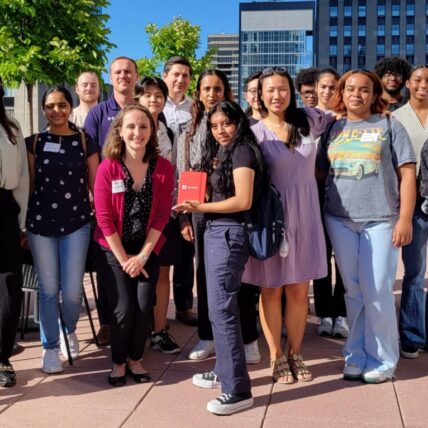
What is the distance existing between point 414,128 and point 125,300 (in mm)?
2491

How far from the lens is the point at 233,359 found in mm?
3645

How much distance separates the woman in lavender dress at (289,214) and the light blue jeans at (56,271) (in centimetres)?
122

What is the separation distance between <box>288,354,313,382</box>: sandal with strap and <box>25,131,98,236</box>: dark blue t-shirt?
1773 millimetres

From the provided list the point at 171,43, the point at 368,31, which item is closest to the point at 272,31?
the point at 368,31

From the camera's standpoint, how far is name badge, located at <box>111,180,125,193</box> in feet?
13.0

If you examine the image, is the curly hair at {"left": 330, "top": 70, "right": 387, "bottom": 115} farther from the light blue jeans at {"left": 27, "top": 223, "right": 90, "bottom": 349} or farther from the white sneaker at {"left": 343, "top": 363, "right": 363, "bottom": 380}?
the light blue jeans at {"left": 27, "top": 223, "right": 90, "bottom": 349}

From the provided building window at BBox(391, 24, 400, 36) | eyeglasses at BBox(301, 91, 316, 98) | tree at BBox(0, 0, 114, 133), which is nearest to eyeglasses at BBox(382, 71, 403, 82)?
eyeglasses at BBox(301, 91, 316, 98)

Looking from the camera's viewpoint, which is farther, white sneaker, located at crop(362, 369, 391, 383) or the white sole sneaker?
white sneaker, located at crop(362, 369, 391, 383)

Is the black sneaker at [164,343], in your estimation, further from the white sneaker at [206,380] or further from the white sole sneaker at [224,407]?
the white sole sneaker at [224,407]

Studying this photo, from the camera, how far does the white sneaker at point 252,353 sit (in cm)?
460

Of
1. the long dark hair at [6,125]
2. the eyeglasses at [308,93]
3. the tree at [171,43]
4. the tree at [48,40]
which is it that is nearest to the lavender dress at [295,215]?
the long dark hair at [6,125]

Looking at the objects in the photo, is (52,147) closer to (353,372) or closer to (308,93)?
(353,372)

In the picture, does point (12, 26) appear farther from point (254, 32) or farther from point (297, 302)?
point (254, 32)

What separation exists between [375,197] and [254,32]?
145m
